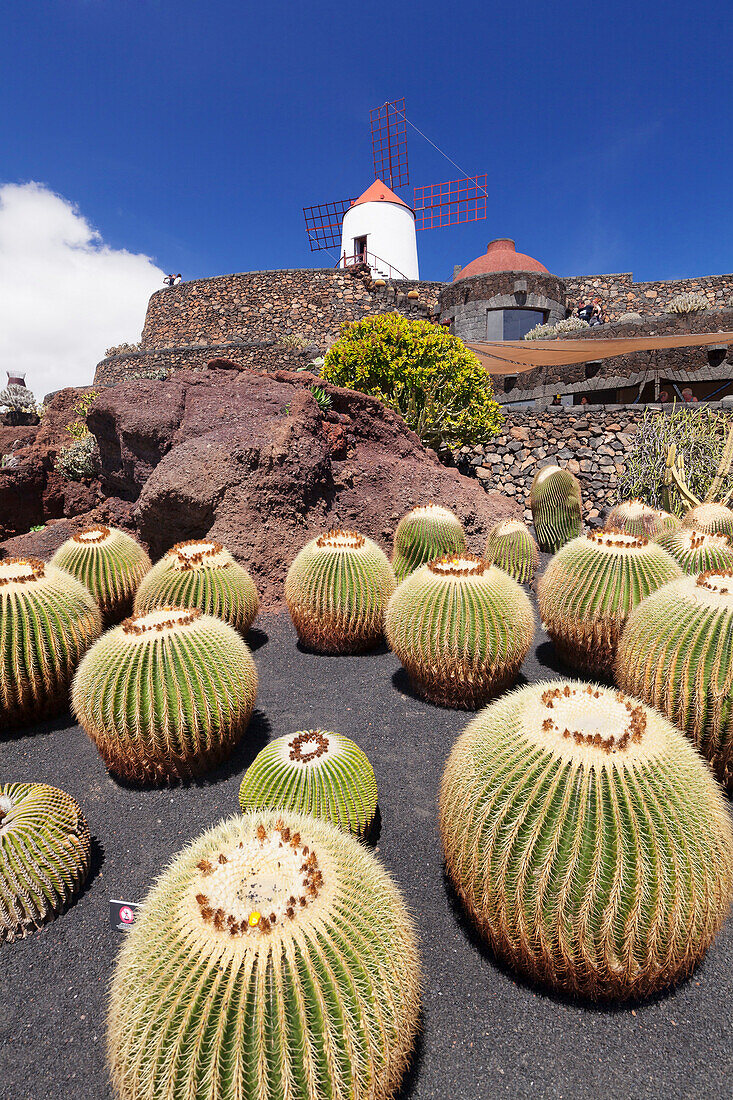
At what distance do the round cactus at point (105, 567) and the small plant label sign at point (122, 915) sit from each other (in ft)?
12.6

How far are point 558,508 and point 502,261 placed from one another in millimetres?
21114

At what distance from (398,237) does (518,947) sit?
31794 millimetres

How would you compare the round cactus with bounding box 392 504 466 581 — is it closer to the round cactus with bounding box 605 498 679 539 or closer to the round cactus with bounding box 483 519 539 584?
the round cactus with bounding box 483 519 539 584

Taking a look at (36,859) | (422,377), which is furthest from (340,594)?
(422,377)

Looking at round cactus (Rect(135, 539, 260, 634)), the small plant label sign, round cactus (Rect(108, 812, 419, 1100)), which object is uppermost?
round cactus (Rect(135, 539, 260, 634))

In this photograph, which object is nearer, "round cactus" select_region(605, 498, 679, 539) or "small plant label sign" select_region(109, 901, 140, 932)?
"small plant label sign" select_region(109, 901, 140, 932)

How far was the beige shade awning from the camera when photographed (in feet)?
37.2

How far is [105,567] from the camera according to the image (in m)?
5.84

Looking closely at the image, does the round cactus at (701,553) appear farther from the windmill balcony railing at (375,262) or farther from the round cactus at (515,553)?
the windmill balcony railing at (375,262)

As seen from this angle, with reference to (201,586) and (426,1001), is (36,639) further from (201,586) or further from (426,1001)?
(426,1001)

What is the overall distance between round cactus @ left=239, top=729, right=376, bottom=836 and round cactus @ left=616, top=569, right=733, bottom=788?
Answer: 1787 millimetres

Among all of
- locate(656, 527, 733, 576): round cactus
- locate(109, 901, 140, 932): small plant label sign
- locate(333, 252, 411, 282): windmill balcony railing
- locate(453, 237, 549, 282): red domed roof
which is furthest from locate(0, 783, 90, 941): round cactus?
locate(333, 252, 411, 282): windmill balcony railing

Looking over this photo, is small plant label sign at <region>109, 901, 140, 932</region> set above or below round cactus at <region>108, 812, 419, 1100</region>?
below

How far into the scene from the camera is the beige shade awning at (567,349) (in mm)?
11328
